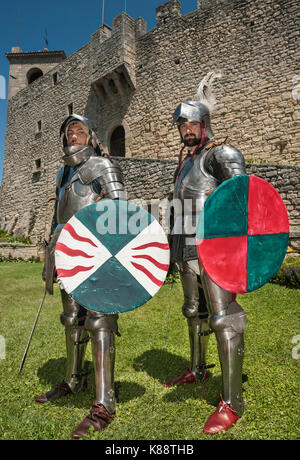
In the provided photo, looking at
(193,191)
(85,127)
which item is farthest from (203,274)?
(85,127)

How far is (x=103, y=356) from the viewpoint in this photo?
1796 mm

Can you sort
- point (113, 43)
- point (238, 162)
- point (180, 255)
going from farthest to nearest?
point (113, 43), point (180, 255), point (238, 162)

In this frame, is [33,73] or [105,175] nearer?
[105,175]

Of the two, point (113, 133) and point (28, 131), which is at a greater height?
point (28, 131)

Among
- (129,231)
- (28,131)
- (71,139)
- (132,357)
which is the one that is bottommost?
(132,357)

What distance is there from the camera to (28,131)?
19656 millimetres

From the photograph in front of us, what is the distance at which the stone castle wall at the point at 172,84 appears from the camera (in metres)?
9.23

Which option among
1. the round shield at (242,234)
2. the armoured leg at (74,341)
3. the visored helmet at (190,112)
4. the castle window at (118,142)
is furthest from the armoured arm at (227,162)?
the castle window at (118,142)

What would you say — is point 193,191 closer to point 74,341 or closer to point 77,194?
point 77,194

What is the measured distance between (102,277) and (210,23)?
40.1 ft

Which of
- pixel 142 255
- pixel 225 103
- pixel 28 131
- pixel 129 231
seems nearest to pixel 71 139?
pixel 129 231

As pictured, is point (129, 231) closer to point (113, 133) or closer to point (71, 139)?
point (71, 139)

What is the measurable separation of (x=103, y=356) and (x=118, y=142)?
1363cm

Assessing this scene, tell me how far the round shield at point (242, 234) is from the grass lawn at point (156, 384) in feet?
2.79
